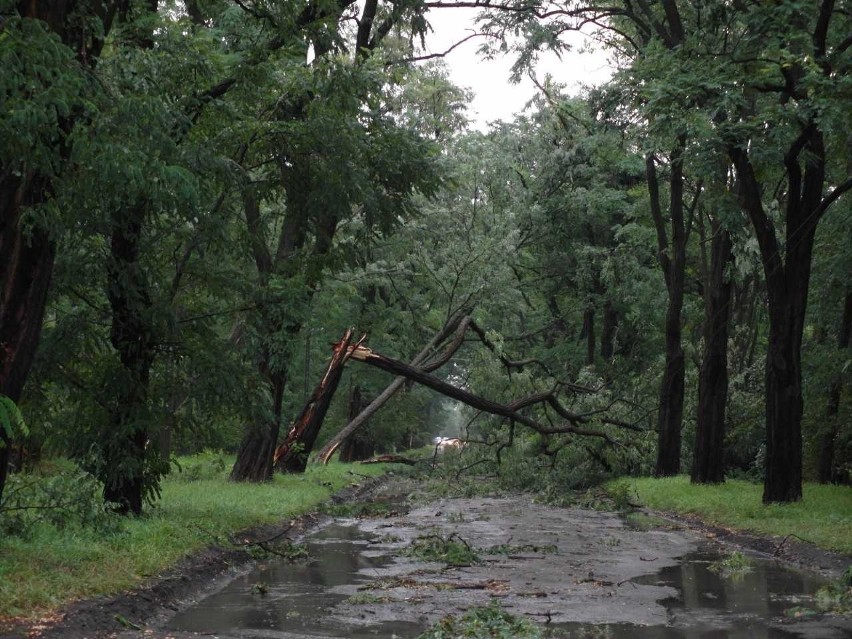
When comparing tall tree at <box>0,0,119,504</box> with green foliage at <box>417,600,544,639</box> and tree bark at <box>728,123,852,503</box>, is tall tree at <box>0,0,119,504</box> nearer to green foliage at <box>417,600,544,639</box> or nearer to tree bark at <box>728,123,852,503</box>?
green foliage at <box>417,600,544,639</box>

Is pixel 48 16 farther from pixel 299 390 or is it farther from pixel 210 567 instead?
pixel 299 390

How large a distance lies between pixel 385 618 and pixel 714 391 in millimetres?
17843

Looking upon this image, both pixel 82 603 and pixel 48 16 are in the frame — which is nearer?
pixel 82 603

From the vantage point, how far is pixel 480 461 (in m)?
29.0

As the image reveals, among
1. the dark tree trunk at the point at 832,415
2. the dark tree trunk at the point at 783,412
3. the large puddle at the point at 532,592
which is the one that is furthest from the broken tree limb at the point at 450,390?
the dark tree trunk at the point at 832,415

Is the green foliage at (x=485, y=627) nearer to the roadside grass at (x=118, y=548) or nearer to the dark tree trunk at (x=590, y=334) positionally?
the roadside grass at (x=118, y=548)

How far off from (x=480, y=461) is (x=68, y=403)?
16.5 meters

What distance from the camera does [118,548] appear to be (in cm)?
1130

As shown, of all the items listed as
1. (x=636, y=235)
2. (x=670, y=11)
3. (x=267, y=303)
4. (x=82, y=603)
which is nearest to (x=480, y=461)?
(x=636, y=235)

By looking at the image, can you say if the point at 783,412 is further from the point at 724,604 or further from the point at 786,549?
the point at 724,604

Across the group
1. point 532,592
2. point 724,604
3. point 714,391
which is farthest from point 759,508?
point 532,592

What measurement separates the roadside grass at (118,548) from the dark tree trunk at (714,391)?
10542 mm

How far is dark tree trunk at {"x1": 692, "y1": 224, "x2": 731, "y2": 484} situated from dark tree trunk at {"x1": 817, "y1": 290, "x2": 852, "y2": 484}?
2.55 meters

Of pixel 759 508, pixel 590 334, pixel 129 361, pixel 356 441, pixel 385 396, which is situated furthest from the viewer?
pixel 356 441
